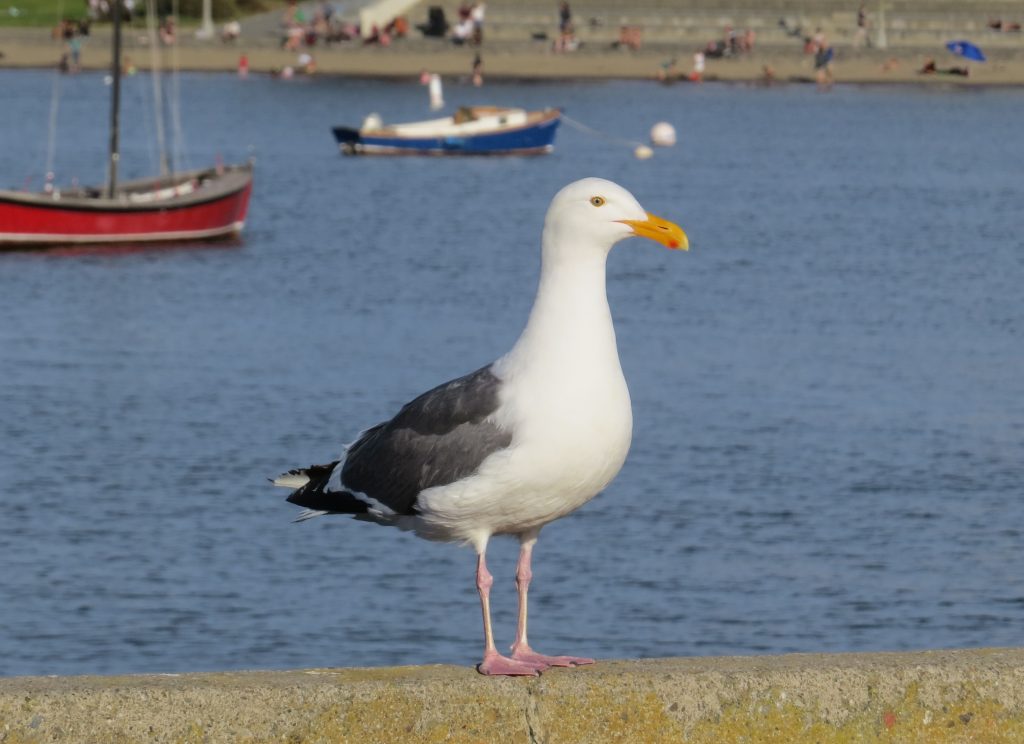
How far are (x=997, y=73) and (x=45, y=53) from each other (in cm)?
4727

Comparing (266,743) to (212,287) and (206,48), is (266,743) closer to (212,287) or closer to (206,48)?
(212,287)

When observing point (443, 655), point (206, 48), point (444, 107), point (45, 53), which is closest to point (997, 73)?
point (444, 107)

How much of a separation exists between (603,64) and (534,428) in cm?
9017

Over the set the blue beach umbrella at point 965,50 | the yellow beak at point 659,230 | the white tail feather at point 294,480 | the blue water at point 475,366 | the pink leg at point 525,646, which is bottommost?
the blue water at point 475,366

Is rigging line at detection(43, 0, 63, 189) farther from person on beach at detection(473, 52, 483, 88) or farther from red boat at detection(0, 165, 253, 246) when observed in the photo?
person on beach at detection(473, 52, 483, 88)

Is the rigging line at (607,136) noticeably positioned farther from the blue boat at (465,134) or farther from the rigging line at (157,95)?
the rigging line at (157,95)

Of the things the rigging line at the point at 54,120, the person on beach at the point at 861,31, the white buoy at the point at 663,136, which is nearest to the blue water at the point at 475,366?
the rigging line at the point at 54,120

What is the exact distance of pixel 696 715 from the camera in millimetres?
5645

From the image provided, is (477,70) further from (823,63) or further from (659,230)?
(659,230)

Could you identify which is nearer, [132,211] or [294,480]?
[294,480]

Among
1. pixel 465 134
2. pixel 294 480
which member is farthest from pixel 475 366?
pixel 465 134

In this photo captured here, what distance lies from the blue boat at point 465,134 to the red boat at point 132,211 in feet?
78.5

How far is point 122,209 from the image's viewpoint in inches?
1809

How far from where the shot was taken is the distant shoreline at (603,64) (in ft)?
313
